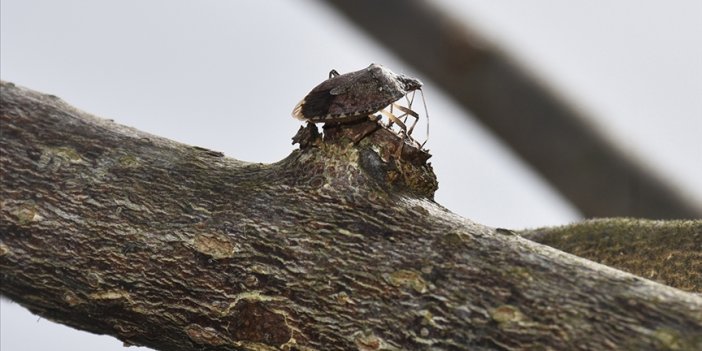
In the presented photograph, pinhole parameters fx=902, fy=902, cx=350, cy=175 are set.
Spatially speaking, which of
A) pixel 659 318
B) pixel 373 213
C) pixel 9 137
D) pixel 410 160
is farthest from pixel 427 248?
pixel 9 137

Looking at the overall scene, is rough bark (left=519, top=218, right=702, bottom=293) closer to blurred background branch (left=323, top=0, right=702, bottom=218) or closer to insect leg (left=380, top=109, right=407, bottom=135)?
insect leg (left=380, top=109, right=407, bottom=135)

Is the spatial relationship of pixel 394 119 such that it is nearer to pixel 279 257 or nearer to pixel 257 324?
pixel 279 257

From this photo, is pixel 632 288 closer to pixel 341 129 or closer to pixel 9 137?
pixel 341 129

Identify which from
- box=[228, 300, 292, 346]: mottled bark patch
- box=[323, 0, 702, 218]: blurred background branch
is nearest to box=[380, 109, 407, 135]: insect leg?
box=[228, 300, 292, 346]: mottled bark patch

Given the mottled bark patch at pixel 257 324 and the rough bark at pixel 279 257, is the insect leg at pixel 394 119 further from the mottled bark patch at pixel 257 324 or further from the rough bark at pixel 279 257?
the mottled bark patch at pixel 257 324

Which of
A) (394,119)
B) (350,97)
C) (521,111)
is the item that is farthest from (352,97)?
(521,111)
